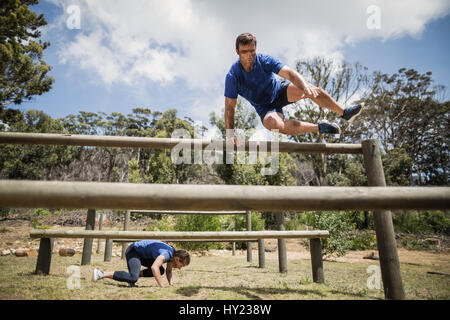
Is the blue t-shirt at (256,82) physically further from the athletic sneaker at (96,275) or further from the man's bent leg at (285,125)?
the athletic sneaker at (96,275)

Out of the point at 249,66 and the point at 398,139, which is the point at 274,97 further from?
the point at 398,139

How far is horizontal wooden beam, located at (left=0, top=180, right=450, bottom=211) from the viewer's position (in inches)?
32.0

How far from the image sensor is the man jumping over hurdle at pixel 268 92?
252cm

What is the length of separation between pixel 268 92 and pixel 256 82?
18 centimetres

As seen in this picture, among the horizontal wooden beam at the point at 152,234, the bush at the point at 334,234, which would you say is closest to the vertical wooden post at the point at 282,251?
the horizontal wooden beam at the point at 152,234

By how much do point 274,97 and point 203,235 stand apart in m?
1.83

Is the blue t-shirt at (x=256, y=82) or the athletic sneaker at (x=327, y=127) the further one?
the blue t-shirt at (x=256, y=82)

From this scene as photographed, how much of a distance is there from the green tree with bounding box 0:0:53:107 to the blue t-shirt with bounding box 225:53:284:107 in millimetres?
12607

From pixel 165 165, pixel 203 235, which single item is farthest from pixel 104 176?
pixel 203 235

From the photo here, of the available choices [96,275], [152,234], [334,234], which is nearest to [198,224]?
[334,234]

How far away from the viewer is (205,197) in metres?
0.88

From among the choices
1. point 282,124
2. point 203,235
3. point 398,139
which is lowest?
point 203,235

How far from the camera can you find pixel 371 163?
6.92ft
